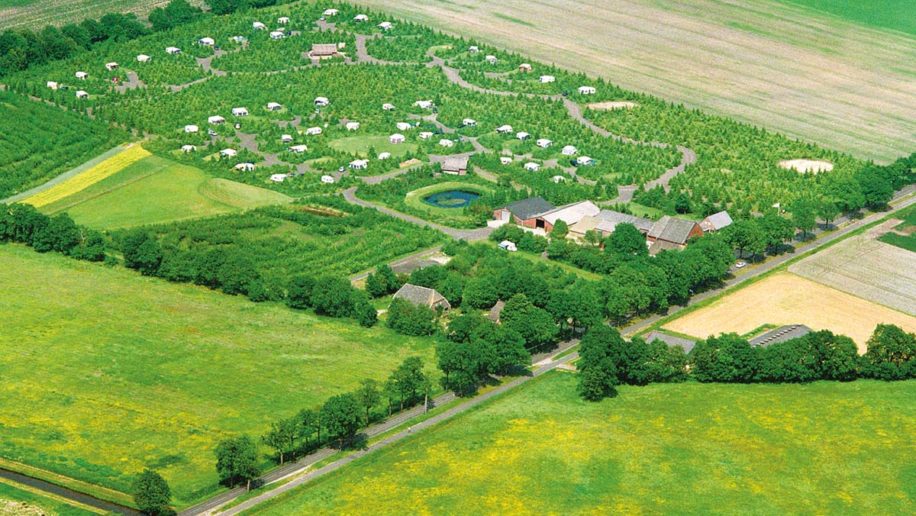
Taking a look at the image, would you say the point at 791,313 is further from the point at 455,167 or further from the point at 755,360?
the point at 455,167

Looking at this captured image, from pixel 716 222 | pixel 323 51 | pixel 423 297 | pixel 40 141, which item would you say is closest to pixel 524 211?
pixel 716 222

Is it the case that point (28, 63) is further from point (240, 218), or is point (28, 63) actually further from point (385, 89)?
point (240, 218)

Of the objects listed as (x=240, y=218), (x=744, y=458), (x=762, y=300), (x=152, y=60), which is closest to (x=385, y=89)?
(x=152, y=60)

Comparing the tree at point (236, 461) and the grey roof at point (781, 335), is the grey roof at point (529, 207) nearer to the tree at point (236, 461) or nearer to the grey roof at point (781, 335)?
the grey roof at point (781, 335)

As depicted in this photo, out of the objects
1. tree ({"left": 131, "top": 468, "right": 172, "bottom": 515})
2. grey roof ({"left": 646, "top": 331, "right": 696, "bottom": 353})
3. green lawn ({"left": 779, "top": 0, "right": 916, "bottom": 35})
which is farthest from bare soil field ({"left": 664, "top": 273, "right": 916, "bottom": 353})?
green lawn ({"left": 779, "top": 0, "right": 916, "bottom": 35})

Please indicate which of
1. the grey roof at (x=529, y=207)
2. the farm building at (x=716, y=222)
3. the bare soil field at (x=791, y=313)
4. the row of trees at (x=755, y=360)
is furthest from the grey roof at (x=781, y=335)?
the grey roof at (x=529, y=207)

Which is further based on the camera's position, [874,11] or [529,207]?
[874,11]
